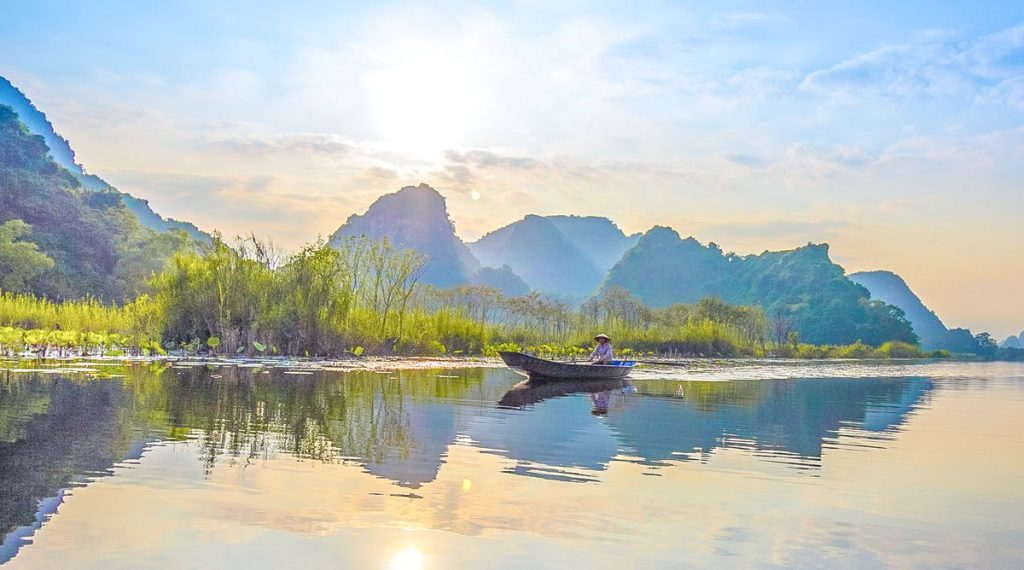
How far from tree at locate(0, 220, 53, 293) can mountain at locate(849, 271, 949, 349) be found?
130 meters

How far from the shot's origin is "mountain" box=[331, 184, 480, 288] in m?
142

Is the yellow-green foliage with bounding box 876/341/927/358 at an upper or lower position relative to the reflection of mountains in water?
upper

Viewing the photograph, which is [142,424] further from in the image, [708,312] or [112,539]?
[708,312]

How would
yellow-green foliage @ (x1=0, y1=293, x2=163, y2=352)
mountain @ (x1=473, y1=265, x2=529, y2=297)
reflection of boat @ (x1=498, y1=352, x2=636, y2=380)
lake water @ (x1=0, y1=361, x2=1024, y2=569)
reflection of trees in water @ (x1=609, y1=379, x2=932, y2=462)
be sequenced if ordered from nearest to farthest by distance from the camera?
1. lake water @ (x1=0, y1=361, x2=1024, y2=569)
2. reflection of trees in water @ (x1=609, y1=379, x2=932, y2=462)
3. reflection of boat @ (x1=498, y1=352, x2=636, y2=380)
4. yellow-green foliage @ (x1=0, y1=293, x2=163, y2=352)
5. mountain @ (x1=473, y1=265, x2=529, y2=297)

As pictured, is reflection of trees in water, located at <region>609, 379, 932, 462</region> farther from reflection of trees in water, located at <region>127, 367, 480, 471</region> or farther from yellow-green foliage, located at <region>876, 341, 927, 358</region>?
yellow-green foliage, located at <region>876, 341, 927, 358</region>

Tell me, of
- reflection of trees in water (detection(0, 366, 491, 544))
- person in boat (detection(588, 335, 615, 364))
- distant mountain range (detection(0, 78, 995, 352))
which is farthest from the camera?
distant mountain range (detection(0, 78, 995, 352))

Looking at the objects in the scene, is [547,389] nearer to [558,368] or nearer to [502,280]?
[558,368]

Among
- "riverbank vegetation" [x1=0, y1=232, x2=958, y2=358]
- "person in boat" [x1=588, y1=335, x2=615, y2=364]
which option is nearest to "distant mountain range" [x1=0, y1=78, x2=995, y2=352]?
"riverbank vegetation" [x1=0, y1=232, x2=958, y2=358]

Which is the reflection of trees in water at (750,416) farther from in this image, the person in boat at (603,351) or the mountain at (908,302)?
the mountain at (908,302)

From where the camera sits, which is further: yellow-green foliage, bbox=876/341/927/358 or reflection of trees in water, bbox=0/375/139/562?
yellow-green foliage, bbox=876/341/927/358

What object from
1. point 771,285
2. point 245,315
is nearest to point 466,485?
point 245,315

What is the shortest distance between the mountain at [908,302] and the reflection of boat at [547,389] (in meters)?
136

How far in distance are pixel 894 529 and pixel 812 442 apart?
4906mm

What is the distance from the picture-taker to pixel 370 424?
992cm
